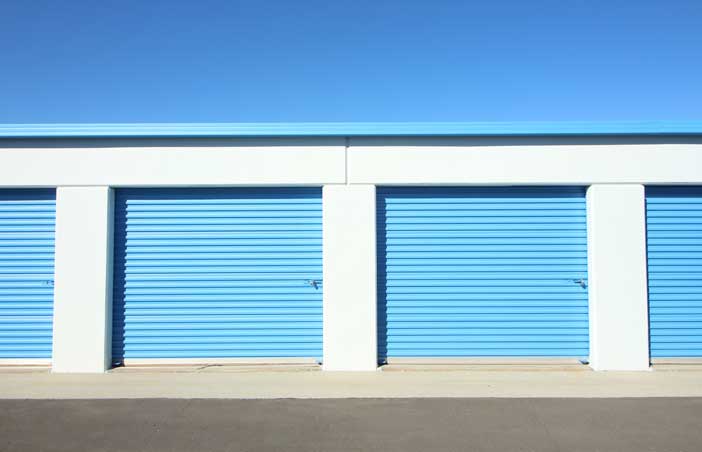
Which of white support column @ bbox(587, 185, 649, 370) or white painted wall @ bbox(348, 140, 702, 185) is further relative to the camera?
white painted wall @ bbox(348, 140, 702, 185)

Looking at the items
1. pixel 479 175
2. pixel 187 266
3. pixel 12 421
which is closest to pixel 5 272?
pixel 187 266

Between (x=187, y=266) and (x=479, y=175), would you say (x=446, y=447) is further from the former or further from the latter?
(x=187, y=266)

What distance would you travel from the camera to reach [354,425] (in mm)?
6219

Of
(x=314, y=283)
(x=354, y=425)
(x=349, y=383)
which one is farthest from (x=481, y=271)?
(x=354, y=425)

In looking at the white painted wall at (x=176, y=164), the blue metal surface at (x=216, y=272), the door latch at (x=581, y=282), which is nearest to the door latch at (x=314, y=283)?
Result: the blue metal surface at (x=216, y=272)

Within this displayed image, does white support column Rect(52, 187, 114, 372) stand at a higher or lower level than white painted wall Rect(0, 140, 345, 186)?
lower

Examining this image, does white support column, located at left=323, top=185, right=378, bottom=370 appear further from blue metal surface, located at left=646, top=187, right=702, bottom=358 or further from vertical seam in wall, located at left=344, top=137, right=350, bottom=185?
blue metal surface, located at left=646, top=187, right=702, bottom=358

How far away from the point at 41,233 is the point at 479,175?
6652 millimetres

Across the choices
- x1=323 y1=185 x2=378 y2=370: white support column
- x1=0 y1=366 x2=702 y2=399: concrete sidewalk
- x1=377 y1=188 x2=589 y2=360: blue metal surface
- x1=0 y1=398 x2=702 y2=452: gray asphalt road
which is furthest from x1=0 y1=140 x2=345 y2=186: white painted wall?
x1=0 y1=398 x2=702 y2=452: gray asphalt road

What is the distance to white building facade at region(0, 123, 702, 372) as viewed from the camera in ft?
29.5

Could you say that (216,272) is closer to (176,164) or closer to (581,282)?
(176,164)

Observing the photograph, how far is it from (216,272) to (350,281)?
2.08m

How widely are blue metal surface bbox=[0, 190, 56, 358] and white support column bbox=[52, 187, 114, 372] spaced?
444mm

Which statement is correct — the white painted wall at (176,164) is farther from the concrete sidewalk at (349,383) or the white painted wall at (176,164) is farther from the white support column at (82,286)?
the concrete sidewalk at (349,383)
